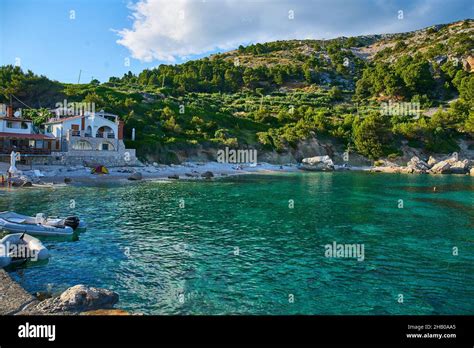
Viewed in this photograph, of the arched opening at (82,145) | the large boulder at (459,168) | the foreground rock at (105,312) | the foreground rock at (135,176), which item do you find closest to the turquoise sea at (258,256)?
the foreground rock at (105,312)

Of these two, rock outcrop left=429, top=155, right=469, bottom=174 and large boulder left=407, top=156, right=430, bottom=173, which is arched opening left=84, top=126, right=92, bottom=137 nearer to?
large boulder left=407, top=156, right=430, bottom=173

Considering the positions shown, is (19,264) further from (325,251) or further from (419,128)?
(419,128)

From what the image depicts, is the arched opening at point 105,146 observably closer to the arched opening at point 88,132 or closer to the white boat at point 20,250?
the arched opening at point 88,132

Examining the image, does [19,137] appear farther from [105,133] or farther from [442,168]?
[442,168]

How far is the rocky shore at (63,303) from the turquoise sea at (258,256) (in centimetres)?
68

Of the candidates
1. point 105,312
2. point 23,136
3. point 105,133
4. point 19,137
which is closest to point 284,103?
point 105,133

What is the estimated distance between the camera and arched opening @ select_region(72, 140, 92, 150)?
52719mm

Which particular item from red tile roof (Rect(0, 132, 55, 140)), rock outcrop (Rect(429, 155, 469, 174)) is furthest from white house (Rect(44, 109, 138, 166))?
rock outcrop (Rect(429, 155, 469, 174))

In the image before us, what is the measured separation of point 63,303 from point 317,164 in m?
75.2
